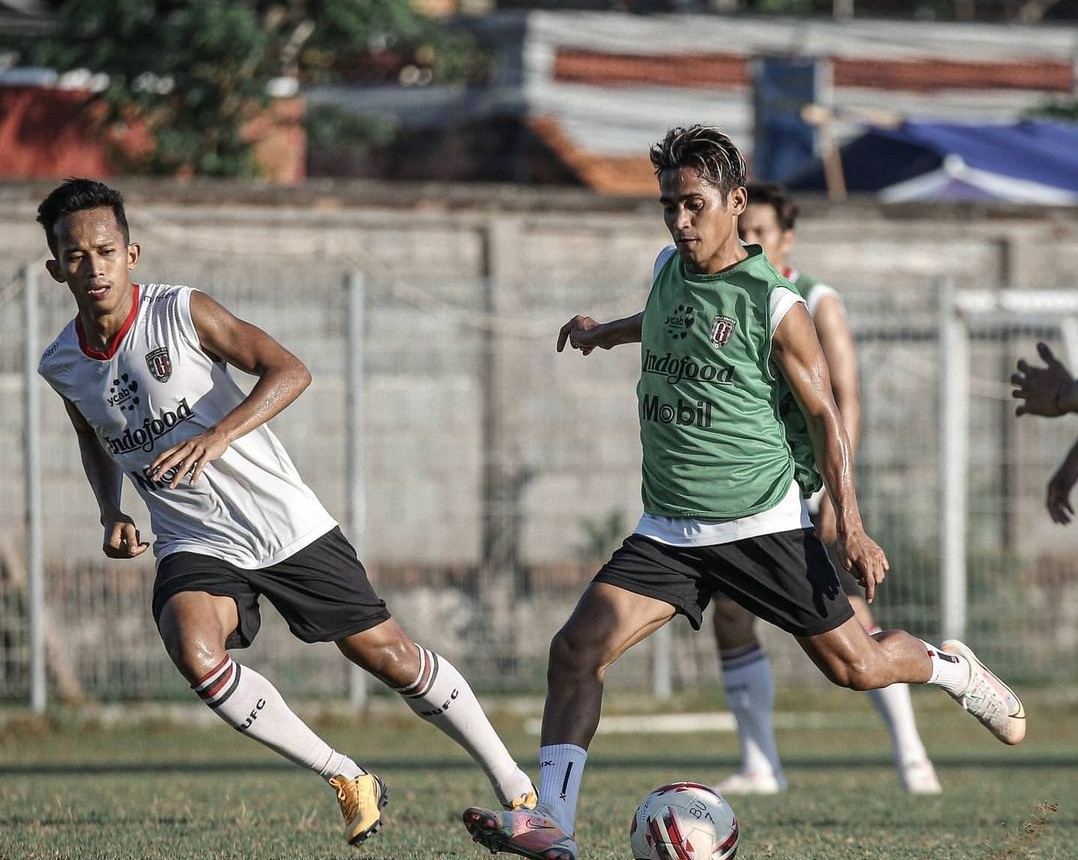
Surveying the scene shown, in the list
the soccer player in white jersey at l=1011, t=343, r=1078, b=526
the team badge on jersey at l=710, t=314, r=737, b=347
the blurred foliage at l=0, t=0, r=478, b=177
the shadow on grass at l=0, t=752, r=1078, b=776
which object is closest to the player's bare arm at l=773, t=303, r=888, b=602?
the team badge on jersey at l=710, t=314, r=737, b=347

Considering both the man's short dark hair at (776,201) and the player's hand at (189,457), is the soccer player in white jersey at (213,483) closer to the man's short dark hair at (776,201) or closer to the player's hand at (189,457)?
the player's hand at (189,457)

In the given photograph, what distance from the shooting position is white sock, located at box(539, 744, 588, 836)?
19.2 feet

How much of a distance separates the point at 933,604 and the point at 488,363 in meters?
3.71

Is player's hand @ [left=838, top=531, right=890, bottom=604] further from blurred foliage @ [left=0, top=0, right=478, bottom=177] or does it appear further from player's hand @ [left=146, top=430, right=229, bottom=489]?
blurred foliage @ [left=0, top=0, right=478, bottom=177]

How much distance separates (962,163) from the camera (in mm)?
17125

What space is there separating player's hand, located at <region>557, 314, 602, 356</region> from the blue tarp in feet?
35.3

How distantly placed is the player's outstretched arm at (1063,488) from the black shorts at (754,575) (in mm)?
1311

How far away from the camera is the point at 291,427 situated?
41.8 ft

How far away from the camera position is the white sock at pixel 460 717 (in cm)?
656

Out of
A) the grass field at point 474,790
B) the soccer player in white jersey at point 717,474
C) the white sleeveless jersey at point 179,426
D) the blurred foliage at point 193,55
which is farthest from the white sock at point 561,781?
the blurred foliage at point 193,55

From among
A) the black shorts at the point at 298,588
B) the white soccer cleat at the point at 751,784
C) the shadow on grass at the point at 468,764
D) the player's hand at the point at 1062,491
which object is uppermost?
the player's hand at the point at 1062,491

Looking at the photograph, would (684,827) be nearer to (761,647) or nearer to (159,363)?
(159,363)

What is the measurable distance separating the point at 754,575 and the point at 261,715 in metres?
1.73

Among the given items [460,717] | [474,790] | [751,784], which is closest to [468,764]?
[474,790]
